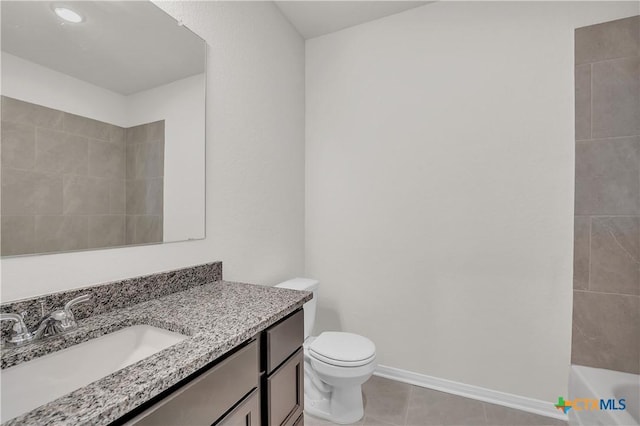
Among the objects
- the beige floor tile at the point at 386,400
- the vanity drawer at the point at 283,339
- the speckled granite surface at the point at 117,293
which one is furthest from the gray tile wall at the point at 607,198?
the speckled granite surface at the point at 117,293

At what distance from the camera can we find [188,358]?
701mm

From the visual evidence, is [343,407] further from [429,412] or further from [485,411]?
[485,411]

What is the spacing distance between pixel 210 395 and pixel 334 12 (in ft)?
7.81

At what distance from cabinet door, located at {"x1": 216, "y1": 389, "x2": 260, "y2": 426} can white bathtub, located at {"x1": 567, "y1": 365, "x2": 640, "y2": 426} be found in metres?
1.58

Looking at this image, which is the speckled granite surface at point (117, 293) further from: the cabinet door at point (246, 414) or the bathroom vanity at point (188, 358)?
the cabinet door at point (246, 414)

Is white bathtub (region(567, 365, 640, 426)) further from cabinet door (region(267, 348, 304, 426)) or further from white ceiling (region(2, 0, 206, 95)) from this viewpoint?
white ceiling (region(2, 0, 206, 95))

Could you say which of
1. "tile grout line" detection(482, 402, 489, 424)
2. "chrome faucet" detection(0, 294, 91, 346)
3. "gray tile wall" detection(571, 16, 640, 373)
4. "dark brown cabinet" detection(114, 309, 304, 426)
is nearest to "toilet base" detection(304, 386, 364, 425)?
"dark brown cabinet" detection(114, 309, 304, 426)

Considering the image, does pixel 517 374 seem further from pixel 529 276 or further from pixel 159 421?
pixel 159 421

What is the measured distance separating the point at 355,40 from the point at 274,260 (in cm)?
178

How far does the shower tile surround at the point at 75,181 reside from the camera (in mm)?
852

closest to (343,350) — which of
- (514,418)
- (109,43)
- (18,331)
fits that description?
(514,418)

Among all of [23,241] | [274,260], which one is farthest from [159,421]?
[274,260]

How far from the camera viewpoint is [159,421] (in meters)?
0.64

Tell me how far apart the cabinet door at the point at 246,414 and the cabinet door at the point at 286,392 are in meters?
0.06
